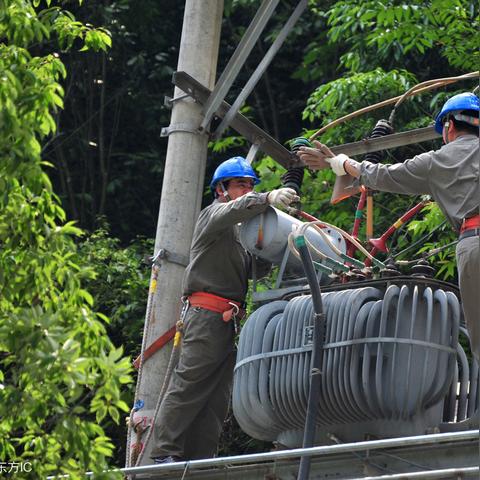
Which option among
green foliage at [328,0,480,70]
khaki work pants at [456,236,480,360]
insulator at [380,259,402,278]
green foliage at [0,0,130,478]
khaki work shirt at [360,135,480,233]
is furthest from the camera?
green foliage at [328,0,480,70]

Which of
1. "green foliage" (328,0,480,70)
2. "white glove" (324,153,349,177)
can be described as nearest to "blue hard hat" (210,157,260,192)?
"white glove" (324,153,349,177)

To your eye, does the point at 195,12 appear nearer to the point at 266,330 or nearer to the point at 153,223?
the point at 266,330

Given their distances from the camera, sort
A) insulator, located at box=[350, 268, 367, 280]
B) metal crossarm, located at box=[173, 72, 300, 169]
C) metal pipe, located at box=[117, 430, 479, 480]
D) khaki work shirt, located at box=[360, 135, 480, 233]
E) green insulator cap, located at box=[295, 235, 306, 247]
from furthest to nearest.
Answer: metal crossarm, located at box=[173, 72, 300, 169]
insulator, located at box=[350, 268, 367, 280]
green insulator cap, located at box=[295, 235, 306, 247]
khaki work shirt, located at box=[360, 135, 480, 233]
metal pipe, located at box=[117, 430, 479, 480]

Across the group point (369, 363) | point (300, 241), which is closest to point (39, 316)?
point (300, 241)

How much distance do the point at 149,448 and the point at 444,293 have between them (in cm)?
242

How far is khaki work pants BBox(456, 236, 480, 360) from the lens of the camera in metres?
7.74

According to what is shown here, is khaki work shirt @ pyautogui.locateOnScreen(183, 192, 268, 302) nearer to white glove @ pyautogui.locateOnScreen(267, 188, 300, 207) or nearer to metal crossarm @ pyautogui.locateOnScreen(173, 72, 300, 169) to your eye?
white glove @ pyautogui.locateOnScreen(267, 188, 300, 207)

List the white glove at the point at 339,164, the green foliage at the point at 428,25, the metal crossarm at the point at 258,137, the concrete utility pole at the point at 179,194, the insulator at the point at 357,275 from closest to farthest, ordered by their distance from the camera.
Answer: the white glove at the point at 339,164, the insulator at the point at 357,275, the concrete utility pole at the point at 179,194, the metal crossarm at the point at 258,137, the green foliage at the point at 428,25

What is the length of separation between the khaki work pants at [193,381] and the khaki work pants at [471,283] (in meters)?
Answer: 2.05

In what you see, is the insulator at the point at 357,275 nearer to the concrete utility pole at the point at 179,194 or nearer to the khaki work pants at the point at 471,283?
the khaki work pants at the point at 471,283

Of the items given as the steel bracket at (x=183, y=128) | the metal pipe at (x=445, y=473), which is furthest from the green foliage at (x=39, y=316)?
the steel bracket at (x=183, y=128)

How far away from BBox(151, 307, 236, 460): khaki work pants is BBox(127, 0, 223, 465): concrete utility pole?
42cm

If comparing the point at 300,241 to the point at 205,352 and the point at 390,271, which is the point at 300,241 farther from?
the point at 205,352

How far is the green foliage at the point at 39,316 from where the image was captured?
583 cm
